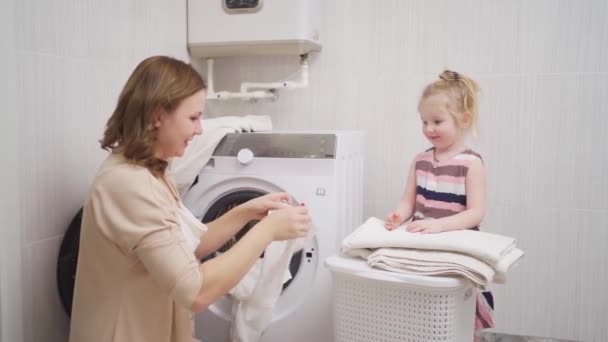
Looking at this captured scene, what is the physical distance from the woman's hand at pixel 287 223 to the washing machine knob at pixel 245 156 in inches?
21.5

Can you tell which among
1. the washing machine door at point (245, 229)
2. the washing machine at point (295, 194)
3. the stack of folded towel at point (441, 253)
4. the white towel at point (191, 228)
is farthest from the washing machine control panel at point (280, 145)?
the white towel at point (191, 228)

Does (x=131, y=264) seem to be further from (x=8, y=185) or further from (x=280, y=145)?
(x=280, y=145)

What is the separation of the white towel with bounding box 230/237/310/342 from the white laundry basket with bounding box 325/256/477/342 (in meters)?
0.19

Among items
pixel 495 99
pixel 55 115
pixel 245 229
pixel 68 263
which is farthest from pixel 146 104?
pixel 495 99

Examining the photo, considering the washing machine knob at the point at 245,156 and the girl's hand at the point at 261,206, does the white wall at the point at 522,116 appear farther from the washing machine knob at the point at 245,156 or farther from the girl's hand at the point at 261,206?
the girl's hand at the point at 261,206

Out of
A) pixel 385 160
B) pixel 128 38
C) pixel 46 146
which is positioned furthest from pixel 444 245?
pixel 128 38

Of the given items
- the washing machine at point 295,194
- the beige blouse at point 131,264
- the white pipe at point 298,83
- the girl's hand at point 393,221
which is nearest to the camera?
the beige blouse at point 131,264

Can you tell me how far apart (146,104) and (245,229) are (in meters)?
0.92

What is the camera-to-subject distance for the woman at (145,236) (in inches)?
43.8

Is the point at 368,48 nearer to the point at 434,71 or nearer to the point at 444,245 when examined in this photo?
the point at 434,71

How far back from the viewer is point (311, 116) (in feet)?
7.94

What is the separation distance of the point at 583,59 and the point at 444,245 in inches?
43.1

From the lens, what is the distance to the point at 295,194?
185 cm

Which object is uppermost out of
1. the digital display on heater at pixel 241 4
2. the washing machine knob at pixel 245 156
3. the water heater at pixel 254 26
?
the digital display on heater at pixel 241 4
